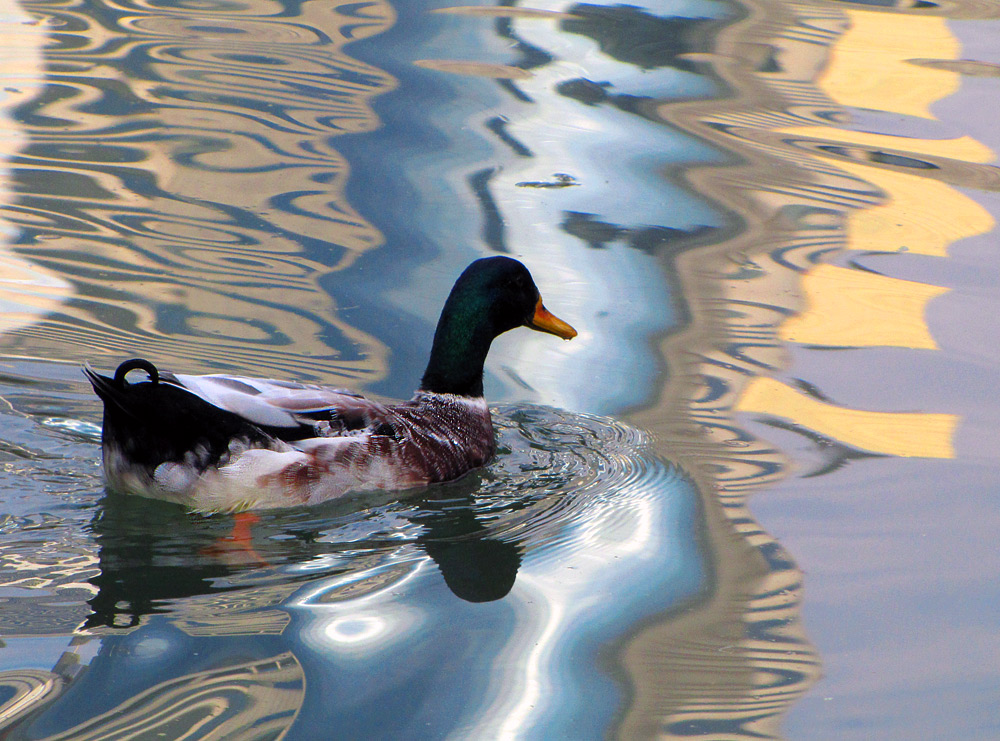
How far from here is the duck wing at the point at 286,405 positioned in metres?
4.98

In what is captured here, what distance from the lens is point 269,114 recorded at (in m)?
10.0

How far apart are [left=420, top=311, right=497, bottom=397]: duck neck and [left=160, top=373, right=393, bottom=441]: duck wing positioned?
0.51 meters

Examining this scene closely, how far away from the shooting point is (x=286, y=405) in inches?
202

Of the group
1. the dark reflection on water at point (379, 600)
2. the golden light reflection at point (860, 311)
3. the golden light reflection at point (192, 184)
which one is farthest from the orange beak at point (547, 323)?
the golden light reflection at point (860, 311)

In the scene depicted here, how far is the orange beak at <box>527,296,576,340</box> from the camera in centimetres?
599

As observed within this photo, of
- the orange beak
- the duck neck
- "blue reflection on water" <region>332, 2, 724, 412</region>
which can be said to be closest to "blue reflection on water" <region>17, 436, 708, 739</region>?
the duck neck

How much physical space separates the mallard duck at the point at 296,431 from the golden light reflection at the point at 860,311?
2.15 meters

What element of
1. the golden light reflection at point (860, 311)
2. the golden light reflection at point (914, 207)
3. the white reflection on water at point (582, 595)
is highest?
the white reflection on water at point (582, 595)

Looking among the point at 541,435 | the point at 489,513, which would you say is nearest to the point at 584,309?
the point at 541,435

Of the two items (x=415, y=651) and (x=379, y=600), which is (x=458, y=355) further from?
(x=415, y=651)

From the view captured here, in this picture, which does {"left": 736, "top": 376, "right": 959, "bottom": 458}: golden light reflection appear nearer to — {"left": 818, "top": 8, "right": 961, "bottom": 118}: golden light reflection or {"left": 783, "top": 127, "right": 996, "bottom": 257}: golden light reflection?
{"left": 783, "top": 127, "right": 996, "bottom": 257}: golden light reflection

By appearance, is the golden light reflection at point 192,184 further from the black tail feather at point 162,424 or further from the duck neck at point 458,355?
the black tail feather at point 162,424

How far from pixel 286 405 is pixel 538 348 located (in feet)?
6.86

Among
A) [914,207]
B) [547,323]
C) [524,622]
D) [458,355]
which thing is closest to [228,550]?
[524,622]
